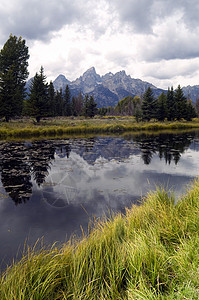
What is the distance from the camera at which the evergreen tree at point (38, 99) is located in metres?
30.9

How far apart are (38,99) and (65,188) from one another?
27707 millimetres

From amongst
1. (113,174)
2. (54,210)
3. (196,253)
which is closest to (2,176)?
(54,210)

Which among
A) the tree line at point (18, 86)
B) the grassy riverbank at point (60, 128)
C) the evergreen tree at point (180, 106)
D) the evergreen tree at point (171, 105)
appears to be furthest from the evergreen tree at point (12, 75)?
the evergreen tree at point (180, 106)

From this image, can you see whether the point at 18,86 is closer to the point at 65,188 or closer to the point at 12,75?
the point at 12,75

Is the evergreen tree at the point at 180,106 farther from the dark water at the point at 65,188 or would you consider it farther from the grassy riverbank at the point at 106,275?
the grassy riverbank at the point at 106,275

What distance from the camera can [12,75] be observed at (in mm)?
29297

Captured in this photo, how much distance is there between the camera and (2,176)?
27.2 ft

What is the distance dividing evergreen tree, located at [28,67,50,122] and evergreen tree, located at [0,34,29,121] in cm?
195

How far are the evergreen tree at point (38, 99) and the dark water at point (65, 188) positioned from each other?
20264mm

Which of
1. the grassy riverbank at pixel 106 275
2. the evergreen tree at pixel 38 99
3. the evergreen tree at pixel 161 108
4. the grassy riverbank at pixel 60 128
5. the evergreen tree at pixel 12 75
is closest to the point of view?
the grassy riverbank at pixel 106 275

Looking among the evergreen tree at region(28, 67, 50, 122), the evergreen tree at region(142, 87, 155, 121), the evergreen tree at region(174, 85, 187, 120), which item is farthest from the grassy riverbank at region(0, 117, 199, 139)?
the evergreen tree at region(142, 87, 155, 121)

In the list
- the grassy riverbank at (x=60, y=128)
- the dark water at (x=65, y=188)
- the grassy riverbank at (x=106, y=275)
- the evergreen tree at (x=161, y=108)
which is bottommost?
the dark water at (x=65, y=188)

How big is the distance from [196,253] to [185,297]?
0.83 metres

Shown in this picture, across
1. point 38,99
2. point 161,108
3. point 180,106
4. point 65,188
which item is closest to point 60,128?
point 38,99
